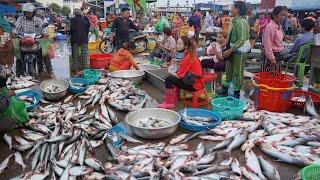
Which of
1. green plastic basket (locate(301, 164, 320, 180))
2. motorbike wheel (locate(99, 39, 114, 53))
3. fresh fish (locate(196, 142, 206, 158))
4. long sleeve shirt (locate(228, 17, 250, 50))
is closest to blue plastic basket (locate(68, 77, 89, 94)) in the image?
long sleeve shirt (locate(228, 17, 250, 50))

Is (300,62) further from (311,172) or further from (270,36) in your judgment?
(311,172)

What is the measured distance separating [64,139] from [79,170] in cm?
93

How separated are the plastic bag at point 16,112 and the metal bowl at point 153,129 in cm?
172

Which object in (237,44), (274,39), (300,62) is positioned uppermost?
(274,39)

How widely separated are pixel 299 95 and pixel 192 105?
219cm

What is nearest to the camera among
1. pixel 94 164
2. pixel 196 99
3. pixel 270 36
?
pixel 94 164

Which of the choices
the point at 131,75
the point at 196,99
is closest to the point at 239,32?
the point at 196,99

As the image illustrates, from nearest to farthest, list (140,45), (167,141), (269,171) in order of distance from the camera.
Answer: (269,171) < (167,141) < (140,45)

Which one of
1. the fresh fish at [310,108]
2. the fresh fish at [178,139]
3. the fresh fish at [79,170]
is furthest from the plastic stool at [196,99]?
the fresh fish at [79,170]

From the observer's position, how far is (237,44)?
6.08 m

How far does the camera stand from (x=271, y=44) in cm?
629

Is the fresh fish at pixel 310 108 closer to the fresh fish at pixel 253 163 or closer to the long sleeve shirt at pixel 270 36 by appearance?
the long sleeve shirt at pixel 270 36

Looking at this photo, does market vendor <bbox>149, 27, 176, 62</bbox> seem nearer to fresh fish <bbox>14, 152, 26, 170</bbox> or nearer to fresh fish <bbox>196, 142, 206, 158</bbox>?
fresh fish <bbox>196, 142, 206, 158</bbox>

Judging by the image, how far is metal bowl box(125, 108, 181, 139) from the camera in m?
4.54
